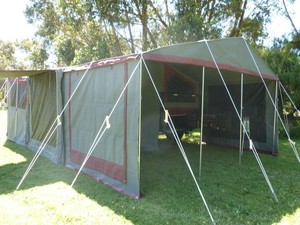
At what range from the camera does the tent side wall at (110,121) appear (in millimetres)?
3641

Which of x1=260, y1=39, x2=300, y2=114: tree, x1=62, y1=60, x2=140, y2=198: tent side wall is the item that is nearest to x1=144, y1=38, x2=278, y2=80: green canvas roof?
x1=62, y1=60, x2=140, y2=198: tent side wall

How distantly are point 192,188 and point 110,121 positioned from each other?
60.7 inches

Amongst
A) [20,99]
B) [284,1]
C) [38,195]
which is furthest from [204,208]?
[284,1]

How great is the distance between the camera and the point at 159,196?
12.2 ft

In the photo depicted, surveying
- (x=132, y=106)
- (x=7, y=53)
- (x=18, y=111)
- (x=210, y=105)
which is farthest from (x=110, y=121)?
(x=7, y=53)

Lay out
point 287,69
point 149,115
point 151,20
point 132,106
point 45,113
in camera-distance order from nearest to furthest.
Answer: point 132,106, point 45,113, point 149,115, point 287,69, point 151,20

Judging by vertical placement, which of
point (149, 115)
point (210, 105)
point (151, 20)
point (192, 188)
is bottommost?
point (192, 188)

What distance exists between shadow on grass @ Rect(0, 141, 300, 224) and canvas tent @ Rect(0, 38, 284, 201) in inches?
12.4

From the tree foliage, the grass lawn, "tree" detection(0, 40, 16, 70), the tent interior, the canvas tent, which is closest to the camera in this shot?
the grass lawn

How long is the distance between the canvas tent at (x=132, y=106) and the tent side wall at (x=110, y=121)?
1 cm

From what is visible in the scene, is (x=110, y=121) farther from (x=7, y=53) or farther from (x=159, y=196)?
(x=7, y=53)

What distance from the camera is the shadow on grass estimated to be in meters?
3.18

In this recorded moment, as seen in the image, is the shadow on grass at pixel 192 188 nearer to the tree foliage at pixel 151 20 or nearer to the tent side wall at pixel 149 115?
the tent side wall at pixel 149 115

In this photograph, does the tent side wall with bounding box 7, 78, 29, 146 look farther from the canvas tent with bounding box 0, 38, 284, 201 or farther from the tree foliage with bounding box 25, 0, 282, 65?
the tree foliage with bounding box 25, 0, 282, 65
